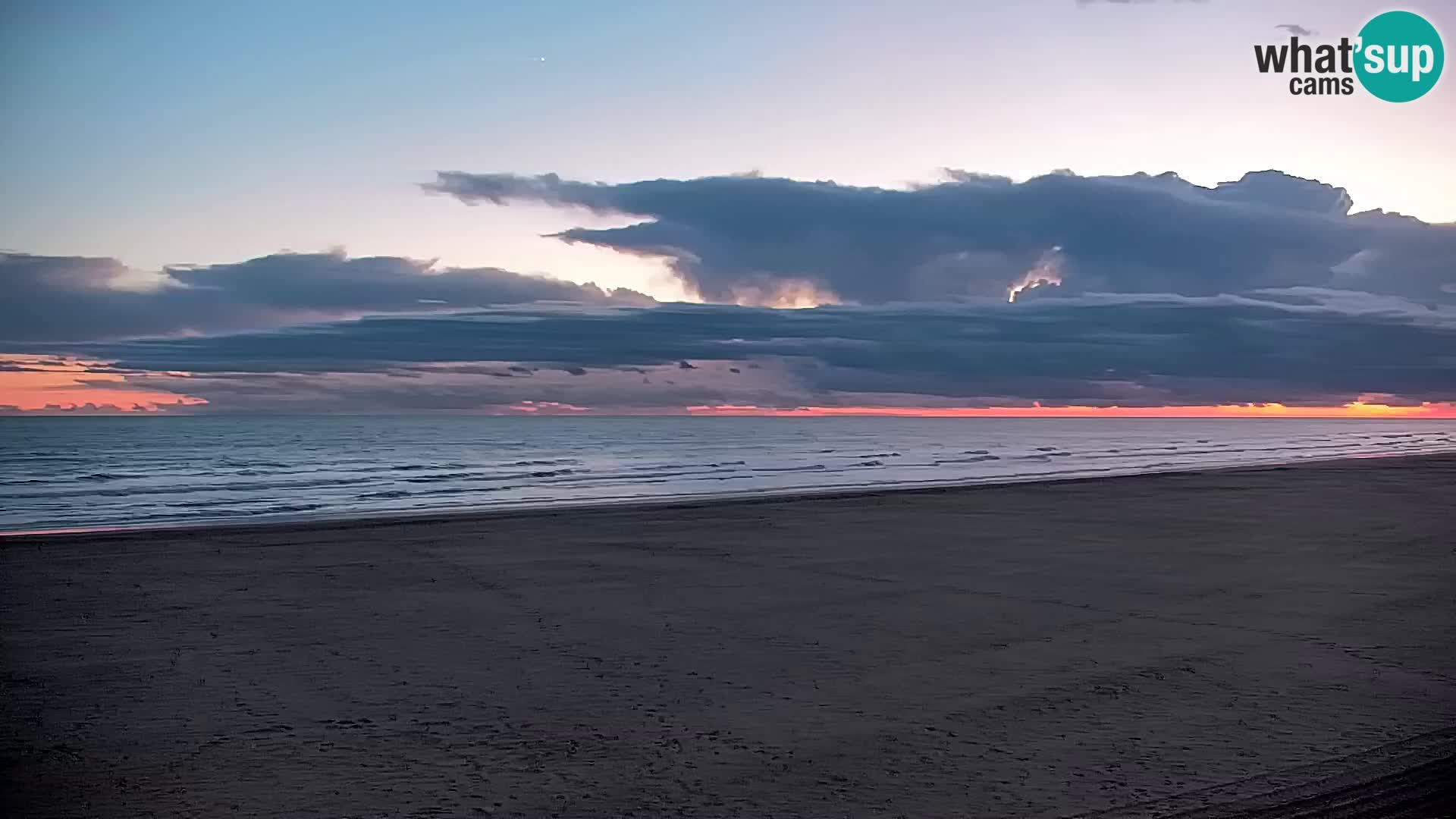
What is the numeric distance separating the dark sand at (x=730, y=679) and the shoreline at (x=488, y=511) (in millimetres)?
3687

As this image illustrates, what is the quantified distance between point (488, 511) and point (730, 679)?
19.5m

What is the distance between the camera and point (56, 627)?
12.7 meters

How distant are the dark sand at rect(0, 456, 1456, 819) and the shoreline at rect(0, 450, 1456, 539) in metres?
3.69

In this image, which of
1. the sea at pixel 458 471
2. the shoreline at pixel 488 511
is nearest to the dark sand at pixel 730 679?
the shoreline at pixel 488 511

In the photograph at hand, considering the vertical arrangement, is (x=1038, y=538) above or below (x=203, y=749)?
below

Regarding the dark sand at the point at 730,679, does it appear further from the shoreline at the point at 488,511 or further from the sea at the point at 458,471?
the sea at the point at 458,471

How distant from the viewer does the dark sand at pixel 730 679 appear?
6996 mm

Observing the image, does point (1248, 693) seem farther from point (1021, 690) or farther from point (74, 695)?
point (74, 695)

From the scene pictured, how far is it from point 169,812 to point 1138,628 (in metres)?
10.2

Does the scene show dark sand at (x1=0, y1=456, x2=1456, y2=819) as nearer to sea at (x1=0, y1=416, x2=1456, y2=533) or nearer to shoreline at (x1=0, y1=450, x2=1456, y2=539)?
shoreline at (x1=0, y1=450, x2=1456, y2=539)

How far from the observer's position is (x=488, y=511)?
93.1 feet

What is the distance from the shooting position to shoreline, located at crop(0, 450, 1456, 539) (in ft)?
78.0

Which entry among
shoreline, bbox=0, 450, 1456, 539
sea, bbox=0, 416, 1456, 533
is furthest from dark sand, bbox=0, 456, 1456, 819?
sea, bbox=0, 416, 1456, 533

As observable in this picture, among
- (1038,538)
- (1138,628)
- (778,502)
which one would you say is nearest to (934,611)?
(1138,628)
